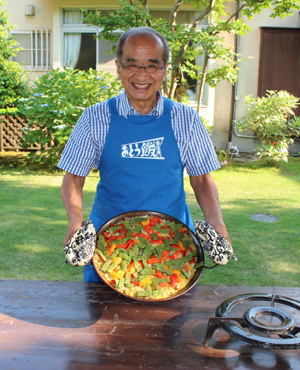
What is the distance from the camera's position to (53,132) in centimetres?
768

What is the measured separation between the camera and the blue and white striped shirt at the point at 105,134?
2020mm

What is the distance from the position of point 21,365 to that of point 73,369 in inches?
6.8

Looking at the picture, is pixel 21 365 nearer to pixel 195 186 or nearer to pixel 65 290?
pixel 65 290

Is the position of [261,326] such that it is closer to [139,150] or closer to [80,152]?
[139,150]

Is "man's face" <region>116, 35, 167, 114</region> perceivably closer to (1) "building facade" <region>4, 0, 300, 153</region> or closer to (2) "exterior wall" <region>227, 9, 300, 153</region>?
(1) "building facade" <region>4, 0, 300, 153</region>

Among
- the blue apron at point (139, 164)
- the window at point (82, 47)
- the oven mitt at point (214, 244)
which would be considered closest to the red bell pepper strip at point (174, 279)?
the oven mitt at point (214, 244)

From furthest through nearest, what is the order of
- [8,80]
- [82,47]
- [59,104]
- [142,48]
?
1. [82,47]
2. [8,80]
3. [59,104]
4. [142,48]

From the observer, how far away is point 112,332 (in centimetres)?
147

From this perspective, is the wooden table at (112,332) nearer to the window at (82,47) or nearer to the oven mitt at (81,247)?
the oven mitt at (81,247)

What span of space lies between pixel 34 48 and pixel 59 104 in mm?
3652

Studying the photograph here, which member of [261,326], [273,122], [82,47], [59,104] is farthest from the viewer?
[82,47]

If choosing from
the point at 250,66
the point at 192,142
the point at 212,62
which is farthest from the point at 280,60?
the point at 192,142

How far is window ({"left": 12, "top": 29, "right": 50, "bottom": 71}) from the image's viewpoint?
34.0 ft

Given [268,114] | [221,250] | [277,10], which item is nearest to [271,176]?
[268,114]
